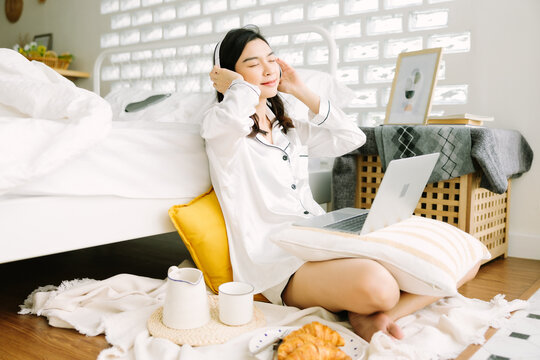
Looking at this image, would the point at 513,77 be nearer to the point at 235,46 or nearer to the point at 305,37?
the point at 305,37

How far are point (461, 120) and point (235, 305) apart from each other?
121cm

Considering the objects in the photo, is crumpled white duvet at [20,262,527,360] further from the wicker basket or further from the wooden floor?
the wicker basket

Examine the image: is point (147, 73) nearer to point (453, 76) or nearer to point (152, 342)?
point (453, 76)

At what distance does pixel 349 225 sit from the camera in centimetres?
132

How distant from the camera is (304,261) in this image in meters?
1.28

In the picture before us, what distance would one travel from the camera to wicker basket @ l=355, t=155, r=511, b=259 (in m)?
1.85

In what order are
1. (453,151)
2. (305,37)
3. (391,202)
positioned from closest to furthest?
(391,202)
(453,151)
(305,37)

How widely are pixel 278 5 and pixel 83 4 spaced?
1.80 meters

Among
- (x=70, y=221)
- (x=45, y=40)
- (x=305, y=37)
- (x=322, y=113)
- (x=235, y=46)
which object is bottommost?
(x=70, y=221)

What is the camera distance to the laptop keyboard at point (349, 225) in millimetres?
1276

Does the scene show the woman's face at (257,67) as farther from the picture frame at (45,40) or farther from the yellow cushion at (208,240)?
the picture frame at (45,40)

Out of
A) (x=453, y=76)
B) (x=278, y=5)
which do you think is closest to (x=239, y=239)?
(x=453, y=76)

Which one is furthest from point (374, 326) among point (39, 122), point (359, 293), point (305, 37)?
point (305, 37)

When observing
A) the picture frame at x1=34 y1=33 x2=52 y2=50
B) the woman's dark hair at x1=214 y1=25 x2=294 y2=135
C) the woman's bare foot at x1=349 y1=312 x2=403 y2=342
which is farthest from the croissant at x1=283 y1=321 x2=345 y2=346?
the picture frame at x1=34 y1=33 x2=52 y2=50
